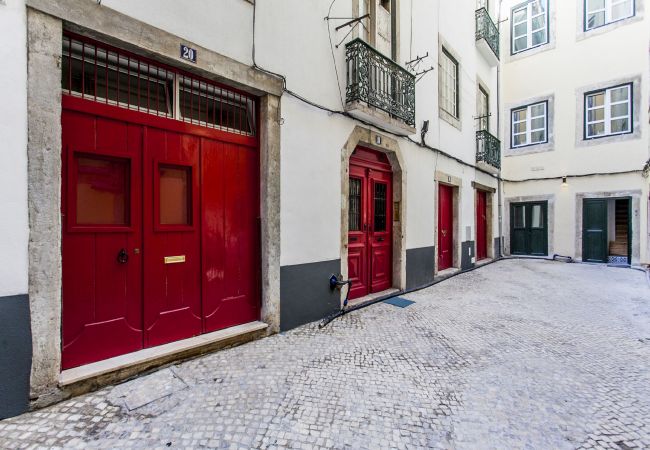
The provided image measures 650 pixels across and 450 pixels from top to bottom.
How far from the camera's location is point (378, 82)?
17.7 ft

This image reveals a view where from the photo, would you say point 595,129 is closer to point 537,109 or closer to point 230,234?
point 537,109

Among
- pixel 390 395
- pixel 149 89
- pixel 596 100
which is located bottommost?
pixel 390 395

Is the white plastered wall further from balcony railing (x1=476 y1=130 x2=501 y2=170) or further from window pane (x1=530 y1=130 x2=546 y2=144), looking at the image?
window pane (x1=530 y1=130 x2=546 y2=144)

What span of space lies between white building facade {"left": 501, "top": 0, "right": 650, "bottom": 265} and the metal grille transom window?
11931 millimetres

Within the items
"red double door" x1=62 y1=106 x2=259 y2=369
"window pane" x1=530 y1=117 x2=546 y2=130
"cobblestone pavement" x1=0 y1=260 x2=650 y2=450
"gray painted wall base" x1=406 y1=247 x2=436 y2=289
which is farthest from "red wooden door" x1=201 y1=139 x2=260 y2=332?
"window pane" x1=530 y1=117 x2=546 y2=130

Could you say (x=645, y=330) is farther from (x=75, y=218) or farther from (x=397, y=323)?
(x=75, y=218)

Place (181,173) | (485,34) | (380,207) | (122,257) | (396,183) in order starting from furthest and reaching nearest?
(485,34) → (396,183) → (380,207) → (181,173) → (122,257)

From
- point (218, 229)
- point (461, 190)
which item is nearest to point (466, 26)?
point (461, 190)

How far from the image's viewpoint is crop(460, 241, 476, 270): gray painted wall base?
882cm

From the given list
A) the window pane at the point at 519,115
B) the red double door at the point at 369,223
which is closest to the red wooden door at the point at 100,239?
the red double door at the point at 369,223

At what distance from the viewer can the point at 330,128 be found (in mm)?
4707

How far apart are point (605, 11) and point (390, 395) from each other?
47.3 ft

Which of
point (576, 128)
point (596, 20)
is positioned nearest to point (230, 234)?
point (576, 128)

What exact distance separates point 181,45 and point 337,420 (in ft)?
12.0
